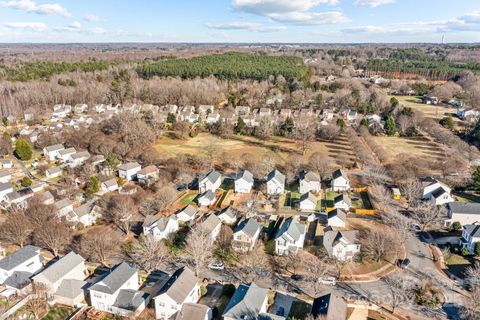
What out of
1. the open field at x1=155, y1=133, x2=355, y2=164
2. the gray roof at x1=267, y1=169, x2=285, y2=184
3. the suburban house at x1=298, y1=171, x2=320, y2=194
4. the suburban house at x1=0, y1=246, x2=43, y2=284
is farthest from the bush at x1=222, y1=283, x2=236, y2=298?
the open field at x1=155, y1=133, x2=355, y2=164

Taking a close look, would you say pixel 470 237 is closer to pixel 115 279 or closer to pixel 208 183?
pixel 208 183

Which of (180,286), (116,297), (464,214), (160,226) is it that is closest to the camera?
(180,286)

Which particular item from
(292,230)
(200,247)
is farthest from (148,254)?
(292,230)

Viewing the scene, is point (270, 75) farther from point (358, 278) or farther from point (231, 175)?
point (358, 278)

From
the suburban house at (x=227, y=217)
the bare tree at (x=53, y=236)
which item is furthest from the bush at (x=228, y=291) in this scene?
the bare tree at (x=53, y=236)

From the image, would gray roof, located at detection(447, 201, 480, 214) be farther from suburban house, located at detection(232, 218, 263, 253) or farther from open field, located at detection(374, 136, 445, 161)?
suburban house, located at detection(232, 218, 263, 253)

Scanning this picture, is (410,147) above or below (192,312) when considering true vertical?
above

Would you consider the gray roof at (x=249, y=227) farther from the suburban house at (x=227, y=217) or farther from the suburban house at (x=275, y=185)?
the suburban house at (x=275, y=185)
